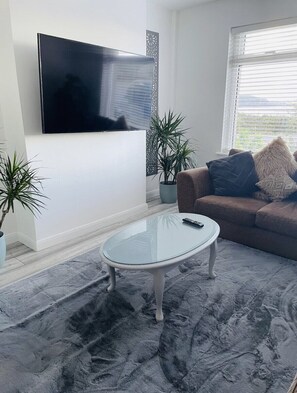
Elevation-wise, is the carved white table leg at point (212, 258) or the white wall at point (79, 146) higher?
the white wall at point (79, 146)

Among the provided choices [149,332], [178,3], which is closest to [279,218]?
[149,332]

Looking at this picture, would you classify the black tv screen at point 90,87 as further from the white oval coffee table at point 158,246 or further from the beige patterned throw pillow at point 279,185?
the beige patterned throw pillow at point 279,185

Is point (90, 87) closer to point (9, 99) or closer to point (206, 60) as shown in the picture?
point (9, 99)

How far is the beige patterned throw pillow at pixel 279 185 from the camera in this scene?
9.00 feet

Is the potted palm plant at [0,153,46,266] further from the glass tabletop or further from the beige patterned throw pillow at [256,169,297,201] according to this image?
the beige patterned throw pillow at [256,169,297,201]

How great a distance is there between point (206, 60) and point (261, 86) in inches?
34.5

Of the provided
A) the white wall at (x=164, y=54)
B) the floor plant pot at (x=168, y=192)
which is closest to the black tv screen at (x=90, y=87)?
the white wall at (x=164, y=54)

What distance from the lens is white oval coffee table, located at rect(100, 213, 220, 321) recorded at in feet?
5.67

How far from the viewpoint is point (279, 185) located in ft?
9.09

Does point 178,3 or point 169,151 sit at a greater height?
point 178,3

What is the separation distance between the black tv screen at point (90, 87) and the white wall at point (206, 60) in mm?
1057

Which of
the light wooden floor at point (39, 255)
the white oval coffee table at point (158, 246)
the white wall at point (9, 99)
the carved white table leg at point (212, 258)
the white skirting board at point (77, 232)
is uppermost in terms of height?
the white wall at point (9, 99)

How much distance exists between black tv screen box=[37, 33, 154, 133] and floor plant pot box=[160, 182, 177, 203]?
39.8 inches

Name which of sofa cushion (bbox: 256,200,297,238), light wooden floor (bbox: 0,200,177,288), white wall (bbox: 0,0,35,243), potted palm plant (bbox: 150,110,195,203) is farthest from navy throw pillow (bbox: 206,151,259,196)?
white wall (bbox: 0,0,35,243)
